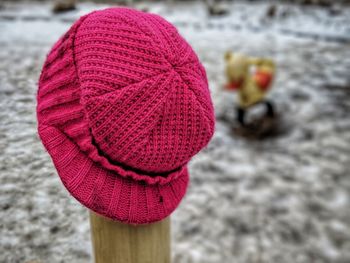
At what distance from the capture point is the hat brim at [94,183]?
1.70 feet

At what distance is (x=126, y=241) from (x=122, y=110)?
0.76ft

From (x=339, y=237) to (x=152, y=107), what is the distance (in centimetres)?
143

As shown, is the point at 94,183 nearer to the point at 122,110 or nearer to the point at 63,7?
the point at 122,110

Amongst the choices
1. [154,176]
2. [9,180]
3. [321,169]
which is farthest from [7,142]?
[321,169]

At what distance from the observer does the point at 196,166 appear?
204 cm

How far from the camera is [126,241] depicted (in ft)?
1.95

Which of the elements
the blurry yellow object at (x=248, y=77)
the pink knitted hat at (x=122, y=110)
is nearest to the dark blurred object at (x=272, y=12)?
the blurry yellow object at (x=248, y=77)

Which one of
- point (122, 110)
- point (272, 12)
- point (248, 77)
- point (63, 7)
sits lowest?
point (248, 77)

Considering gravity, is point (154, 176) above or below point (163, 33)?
below

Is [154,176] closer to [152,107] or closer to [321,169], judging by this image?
[152,107]

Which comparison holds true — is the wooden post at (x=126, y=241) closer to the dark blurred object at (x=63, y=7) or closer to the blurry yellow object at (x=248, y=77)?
the blurry yellow object at (x=248, y=77)

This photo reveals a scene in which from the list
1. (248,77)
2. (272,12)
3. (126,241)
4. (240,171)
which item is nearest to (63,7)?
(272,12)

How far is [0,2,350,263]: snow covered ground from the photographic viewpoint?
66 centimetres

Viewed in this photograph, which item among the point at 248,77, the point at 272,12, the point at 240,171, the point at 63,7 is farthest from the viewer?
the point at 272,12
